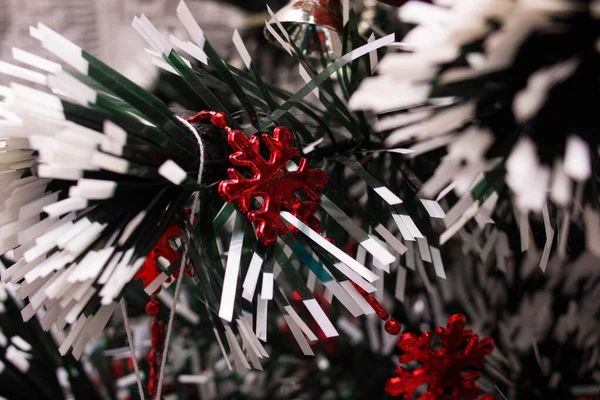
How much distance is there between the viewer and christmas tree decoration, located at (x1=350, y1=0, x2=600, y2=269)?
0.11 metres

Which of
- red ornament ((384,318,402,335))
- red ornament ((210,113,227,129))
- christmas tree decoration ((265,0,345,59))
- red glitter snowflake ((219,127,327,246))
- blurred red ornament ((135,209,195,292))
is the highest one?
christmas tree decoration ((265,0,345,59))

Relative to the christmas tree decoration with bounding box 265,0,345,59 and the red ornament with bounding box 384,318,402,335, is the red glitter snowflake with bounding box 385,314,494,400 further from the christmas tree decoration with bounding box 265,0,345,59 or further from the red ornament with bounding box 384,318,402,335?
the christmas tree decoration with bounding box 265,0,345,59

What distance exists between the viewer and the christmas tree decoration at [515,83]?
109mm

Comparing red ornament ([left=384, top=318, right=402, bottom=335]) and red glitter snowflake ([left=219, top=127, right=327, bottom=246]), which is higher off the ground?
red glitter snowflake ([left=219, top=127, right=327, bottom=246])

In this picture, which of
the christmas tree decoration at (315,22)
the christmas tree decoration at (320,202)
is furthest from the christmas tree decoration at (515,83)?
the christmas tree decoration at (315,22)

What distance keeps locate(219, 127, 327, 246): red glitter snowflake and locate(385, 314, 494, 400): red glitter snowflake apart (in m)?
0.06

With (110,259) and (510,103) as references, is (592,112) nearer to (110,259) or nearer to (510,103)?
(510,103)

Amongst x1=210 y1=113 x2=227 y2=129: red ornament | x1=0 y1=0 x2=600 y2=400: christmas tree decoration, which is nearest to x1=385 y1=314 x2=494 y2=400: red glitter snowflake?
x1=0 y1=0 x2=600 y2=400: christmas tree decoration

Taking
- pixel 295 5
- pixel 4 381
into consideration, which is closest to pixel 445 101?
pixel 295 5

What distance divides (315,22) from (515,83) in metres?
0.13

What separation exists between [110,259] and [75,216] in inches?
0.6

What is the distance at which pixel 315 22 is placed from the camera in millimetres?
228

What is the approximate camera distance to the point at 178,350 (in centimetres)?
31

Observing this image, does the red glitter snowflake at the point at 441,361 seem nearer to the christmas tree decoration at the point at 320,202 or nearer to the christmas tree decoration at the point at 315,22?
the christmas tree decoration at the point at 320,202
